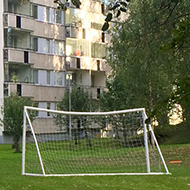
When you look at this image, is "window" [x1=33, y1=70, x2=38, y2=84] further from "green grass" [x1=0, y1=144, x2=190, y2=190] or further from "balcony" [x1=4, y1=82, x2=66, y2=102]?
"green grass" [x1=0, y1=144, x2=190, y2=190]

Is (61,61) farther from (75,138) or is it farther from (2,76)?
(75,138)

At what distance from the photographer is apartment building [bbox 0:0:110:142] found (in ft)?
144

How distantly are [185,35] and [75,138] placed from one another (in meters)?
18.5

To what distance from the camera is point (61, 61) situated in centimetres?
4962

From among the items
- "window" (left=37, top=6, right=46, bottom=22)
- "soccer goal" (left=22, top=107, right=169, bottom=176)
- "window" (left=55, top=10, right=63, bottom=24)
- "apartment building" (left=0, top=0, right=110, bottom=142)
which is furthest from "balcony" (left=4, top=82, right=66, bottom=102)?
"soccer goal" (left=22, top=107, right=169, bottom=176)

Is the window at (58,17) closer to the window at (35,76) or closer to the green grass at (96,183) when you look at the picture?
the window at (35,76)

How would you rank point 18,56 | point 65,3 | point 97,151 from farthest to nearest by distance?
point 18,56 → point 97,151 → point 65,3

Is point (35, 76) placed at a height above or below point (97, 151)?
above

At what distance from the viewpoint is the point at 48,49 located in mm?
48656

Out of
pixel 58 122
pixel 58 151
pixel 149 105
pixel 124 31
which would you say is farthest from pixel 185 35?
pixel 58 122

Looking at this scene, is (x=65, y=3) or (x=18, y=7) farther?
(x=18, y=7)

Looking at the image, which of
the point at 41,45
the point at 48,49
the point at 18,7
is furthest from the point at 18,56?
the point at 48,49

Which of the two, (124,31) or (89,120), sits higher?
(124,31)

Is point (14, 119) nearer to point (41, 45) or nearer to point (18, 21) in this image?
point (18, 21)
